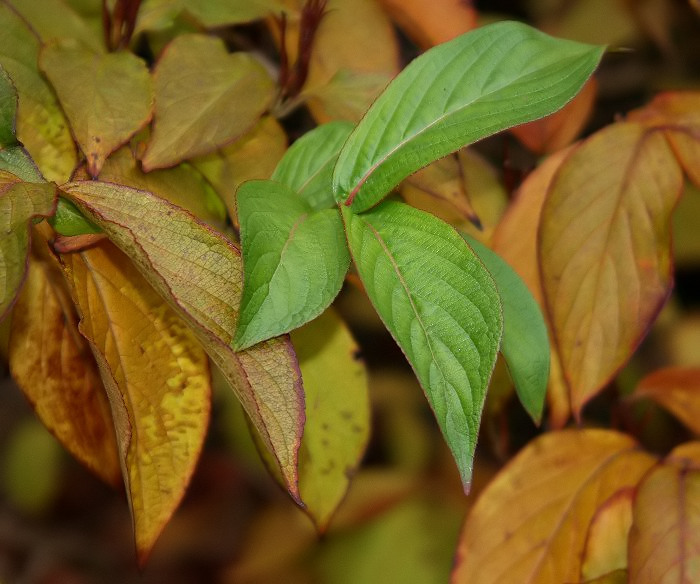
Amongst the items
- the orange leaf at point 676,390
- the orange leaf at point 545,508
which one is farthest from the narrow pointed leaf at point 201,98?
the orange leaf at point 676,390

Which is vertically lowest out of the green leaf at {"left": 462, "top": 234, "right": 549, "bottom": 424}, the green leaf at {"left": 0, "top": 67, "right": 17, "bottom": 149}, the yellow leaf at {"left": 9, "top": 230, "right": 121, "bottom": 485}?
the yellow leaf at {"left": 9, "top": 230, "right": 121, "bottom": 485}

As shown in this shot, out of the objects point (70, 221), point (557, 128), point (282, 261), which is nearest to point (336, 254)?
point (282, 261)

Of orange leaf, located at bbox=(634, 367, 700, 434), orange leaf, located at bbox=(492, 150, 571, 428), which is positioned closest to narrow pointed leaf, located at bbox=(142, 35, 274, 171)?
orange leaf, located at bbox=(492, 150, 571, 428)

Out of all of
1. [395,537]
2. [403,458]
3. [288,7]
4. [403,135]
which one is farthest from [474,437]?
[403,458]

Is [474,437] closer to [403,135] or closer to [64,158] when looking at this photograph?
[403,135]

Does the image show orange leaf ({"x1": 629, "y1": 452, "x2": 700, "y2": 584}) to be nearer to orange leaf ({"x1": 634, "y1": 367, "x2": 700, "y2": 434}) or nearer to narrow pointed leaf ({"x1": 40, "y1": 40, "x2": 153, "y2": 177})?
orange leaf ({"x1": 634, "y1": 367, "x2": 700, "y2": 434})

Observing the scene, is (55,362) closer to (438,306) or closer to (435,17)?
(438,306)

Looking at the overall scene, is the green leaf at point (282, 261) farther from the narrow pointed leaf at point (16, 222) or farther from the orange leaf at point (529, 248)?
the orange leaf at point (529, 248)
